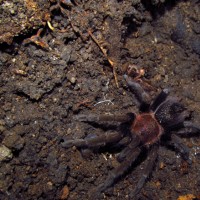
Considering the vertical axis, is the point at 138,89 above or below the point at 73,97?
above

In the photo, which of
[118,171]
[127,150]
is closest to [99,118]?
[127,150]

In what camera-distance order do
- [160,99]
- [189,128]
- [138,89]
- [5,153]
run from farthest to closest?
[189,128]
[160,99]
[138,89]
[5,153]

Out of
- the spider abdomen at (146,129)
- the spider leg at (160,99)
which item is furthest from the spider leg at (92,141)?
the spider leg at (160,99)

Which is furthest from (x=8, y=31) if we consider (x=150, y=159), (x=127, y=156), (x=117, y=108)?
(x=150, y=159)

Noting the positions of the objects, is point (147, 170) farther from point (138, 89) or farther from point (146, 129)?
point (138, 89)

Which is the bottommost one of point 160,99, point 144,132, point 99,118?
point 144,132

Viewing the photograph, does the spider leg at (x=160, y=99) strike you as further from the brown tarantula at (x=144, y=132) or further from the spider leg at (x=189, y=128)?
the spider leg at (x=189, y=128)

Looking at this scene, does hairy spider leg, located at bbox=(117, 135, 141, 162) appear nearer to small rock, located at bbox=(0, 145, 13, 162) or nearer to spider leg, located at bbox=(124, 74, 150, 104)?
spider leg, located at bbox=(124, 74, 150, 104)

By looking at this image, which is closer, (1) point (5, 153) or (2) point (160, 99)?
(1) point (5, 153)
